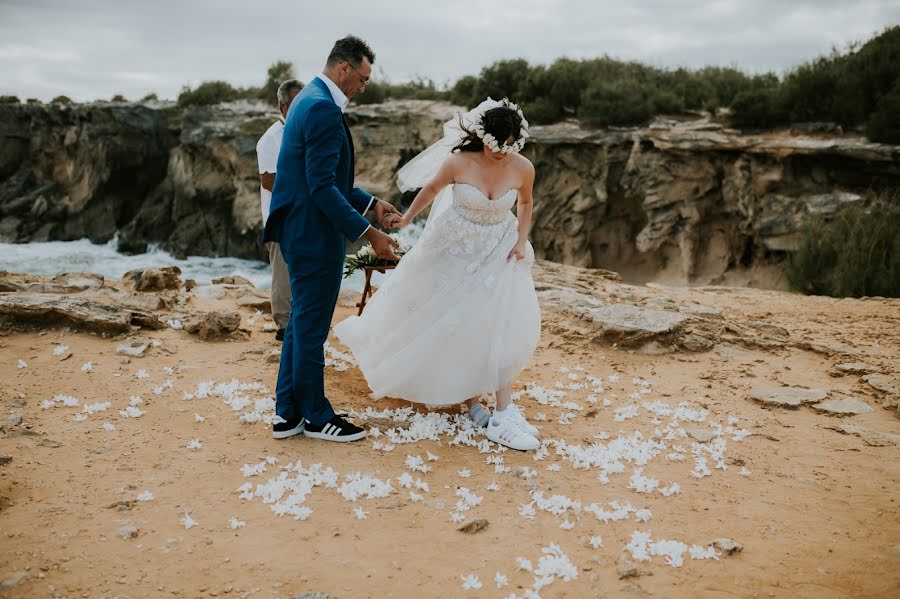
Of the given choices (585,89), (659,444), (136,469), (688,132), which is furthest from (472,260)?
(585,89)

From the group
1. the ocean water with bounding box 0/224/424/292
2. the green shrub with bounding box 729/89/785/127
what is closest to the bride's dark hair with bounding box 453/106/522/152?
the green shrub with bounding box 729/89/785/127

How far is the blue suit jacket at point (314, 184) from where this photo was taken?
3859 mm

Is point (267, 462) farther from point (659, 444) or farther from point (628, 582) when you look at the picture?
point (659, 444)

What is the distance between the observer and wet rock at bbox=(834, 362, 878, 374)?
18.9ft

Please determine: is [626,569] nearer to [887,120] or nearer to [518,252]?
[518,252]

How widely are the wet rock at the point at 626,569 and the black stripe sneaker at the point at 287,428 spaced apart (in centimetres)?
241

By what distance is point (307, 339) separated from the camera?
13.5 ft

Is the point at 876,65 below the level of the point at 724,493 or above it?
above

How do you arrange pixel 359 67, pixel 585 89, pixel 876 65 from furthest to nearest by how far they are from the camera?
pixel 585 89 < pixel 876 65 < pixel 359 67

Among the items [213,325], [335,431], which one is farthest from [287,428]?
[213,325]

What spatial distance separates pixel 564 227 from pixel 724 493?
1700cm

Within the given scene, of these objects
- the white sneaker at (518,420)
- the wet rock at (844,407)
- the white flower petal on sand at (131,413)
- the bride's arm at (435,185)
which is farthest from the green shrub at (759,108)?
the white flower petal on sand at (131,413)

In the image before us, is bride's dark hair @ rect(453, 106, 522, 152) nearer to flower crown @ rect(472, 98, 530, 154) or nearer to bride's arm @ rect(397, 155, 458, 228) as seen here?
flower crown @ rect(472, 98, 530, 154)

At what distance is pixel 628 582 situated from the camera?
9.39 ft
